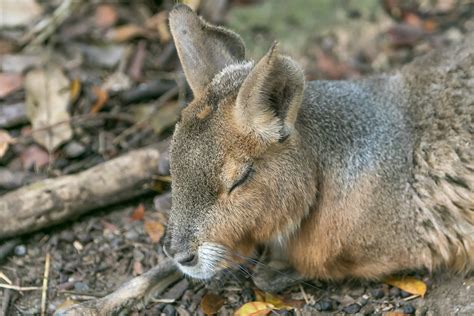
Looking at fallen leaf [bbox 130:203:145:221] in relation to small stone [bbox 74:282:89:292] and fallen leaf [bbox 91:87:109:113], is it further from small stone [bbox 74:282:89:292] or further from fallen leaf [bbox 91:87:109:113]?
fallen leaf [bbox 91:87:109:113]

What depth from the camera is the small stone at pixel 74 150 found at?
16.9ft

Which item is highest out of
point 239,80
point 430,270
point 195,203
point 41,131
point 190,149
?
point 239,80

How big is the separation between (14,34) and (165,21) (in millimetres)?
1271

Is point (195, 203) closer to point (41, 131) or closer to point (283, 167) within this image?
point (283, 167)

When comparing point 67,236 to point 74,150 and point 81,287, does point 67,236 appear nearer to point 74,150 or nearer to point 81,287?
point 81,287

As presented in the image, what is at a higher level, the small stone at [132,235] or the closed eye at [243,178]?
the closed eye at [243,178]

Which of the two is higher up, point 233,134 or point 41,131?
point 233,134

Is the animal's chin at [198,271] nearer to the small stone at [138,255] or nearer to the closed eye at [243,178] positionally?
the closed eye at [243,178]

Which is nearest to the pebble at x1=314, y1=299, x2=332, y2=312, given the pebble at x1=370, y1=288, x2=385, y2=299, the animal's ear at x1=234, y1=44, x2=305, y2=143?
the pebble at x1=370, y1=288, x2=385, y2=299

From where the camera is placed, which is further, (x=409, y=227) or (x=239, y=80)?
(x=409, y=227)

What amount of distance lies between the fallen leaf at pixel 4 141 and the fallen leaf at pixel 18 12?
1292 millimetres

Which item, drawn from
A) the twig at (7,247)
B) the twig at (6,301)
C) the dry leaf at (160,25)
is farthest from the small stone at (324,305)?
the dry leaf at (160,25)

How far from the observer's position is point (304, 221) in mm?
4027

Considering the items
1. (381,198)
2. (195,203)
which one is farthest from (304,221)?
(195,203)
